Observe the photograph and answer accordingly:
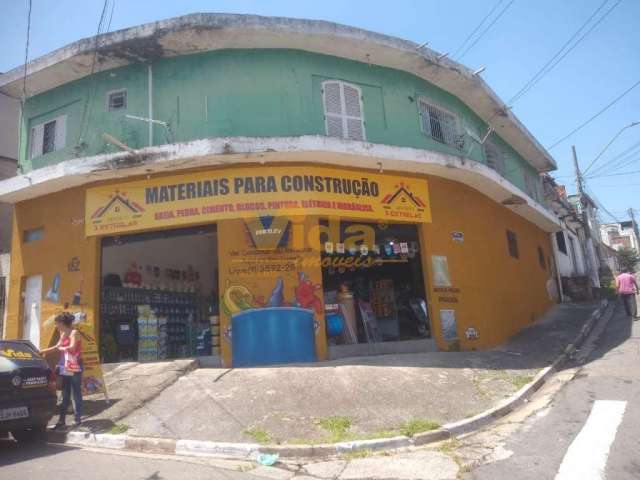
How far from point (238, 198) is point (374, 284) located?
15.6 feet

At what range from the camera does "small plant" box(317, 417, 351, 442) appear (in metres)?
6.16

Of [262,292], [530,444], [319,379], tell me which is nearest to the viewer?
[530,444]

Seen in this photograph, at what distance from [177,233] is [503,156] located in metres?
10.9

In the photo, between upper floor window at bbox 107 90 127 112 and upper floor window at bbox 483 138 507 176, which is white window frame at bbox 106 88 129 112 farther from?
upper floor window at bbox 483 138 507 176

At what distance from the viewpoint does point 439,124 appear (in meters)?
12.8

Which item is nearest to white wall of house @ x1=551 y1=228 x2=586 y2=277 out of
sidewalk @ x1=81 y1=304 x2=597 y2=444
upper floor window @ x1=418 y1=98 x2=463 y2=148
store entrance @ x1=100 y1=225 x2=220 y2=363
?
upper floor window @ x1=418 y1=98 x2=463 y2=148

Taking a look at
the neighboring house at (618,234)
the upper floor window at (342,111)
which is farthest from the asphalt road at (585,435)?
the neighboring house at (618,234)

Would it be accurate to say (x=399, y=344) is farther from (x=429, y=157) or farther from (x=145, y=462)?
(x=145, y=462)

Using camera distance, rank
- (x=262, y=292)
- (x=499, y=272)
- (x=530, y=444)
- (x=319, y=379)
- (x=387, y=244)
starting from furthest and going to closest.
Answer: (x=499, y=272) → (x=387, y=244) → (x=262, y=292) → (x=319, y=379) → (x=530, y=444)

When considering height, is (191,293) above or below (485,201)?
below

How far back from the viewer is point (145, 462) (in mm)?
5621

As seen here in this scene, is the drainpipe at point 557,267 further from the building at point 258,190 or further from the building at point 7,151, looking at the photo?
the building at point 7,151

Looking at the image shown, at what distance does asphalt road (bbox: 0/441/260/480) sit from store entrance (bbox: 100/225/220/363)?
4099mm

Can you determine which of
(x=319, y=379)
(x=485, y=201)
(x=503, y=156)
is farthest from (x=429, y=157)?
(x=503, y=156)
